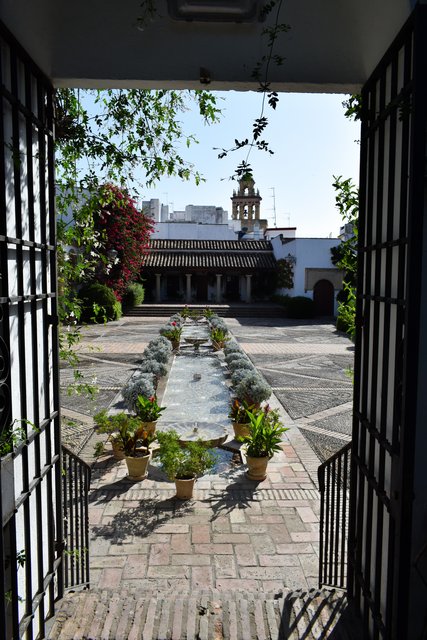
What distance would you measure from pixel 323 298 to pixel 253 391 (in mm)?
20986

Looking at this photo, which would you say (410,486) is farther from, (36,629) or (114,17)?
(114,17)

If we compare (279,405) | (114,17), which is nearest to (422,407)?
(114,17)

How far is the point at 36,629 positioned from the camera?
314 centimetres

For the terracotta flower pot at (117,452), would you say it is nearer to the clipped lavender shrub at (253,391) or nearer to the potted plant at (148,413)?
the potted plant at (148,413)

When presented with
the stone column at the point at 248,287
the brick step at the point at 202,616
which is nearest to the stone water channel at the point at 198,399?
the brick step at the point at 202,616

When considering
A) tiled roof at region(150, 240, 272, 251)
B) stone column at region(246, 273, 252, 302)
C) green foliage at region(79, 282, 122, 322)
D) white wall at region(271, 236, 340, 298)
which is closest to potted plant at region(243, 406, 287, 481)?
green foliage at region(79, 282, 122, 322)

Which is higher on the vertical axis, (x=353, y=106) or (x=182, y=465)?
(x=353, y=106)

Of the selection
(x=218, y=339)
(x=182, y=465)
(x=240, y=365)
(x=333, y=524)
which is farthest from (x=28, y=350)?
(x=218, y=339)

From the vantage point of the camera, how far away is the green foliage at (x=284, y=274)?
30112mm

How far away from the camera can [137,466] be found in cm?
668

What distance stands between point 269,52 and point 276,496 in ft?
16.2

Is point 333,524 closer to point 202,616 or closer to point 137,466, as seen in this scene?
point 202,616

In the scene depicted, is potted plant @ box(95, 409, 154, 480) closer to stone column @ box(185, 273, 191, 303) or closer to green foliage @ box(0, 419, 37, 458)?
green foliage @ box(0, 419, 37, 458)

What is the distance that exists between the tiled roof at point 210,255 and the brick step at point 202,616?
29.7 m
